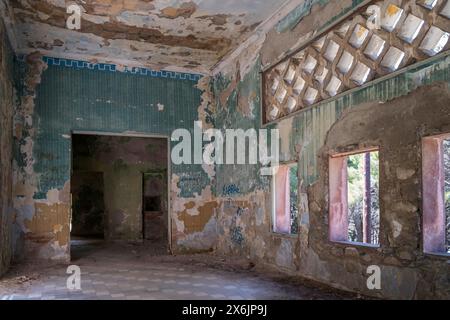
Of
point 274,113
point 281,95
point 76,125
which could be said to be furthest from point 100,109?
point 281,95

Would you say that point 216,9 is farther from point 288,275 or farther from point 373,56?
point 288,275

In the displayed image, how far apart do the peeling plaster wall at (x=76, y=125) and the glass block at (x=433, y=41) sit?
15.4 feet

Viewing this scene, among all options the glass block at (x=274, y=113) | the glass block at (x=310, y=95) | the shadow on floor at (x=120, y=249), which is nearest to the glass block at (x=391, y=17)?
the glass block at (x=310, y=95)

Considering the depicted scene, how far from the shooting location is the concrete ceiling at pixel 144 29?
5246 mm

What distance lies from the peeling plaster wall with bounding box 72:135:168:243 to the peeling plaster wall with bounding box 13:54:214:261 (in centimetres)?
280

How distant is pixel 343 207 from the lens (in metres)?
4.47

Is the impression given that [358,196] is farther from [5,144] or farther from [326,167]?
[5,144]

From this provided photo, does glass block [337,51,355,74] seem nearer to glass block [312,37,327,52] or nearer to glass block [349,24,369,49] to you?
glass block [349,24,369,49]

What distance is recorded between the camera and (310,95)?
4.88m

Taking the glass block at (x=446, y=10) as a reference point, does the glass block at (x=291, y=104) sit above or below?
below

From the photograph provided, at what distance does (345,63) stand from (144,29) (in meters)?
3.04

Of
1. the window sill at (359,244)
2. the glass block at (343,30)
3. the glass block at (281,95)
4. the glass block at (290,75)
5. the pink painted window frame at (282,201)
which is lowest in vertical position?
A: the window sill at (359,244)

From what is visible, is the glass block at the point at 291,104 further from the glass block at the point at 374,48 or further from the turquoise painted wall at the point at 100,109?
the turquoise painted wall at the point at 100,109
